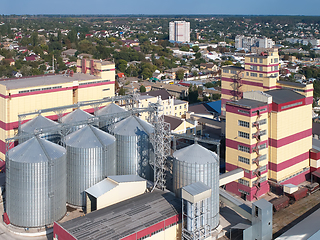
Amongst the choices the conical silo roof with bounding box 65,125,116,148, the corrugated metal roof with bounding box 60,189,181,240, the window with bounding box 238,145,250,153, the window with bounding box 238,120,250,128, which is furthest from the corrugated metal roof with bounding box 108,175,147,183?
the window with bounding box 238,120,250,128

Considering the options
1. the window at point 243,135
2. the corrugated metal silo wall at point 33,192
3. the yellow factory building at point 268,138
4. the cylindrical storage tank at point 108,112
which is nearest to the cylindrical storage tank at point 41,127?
the cylindrical storage tank at point 108,112

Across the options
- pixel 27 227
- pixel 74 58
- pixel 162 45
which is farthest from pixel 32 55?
pixel 27 227

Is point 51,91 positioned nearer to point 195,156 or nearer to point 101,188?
point 101,188

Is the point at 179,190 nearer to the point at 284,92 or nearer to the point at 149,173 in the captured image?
the point at 149,173

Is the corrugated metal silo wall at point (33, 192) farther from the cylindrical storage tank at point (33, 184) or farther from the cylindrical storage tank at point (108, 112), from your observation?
the cylindrical storage tank at point (108, 112)

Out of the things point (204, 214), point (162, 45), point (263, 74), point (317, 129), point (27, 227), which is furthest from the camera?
point (162, 45)

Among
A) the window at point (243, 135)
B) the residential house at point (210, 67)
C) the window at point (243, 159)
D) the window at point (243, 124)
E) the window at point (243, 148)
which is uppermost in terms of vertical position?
the residential house at point (210, 67)

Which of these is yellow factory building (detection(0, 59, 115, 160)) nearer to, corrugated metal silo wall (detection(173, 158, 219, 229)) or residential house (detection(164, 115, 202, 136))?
residential house (detection(164, 115, 202, 136))
